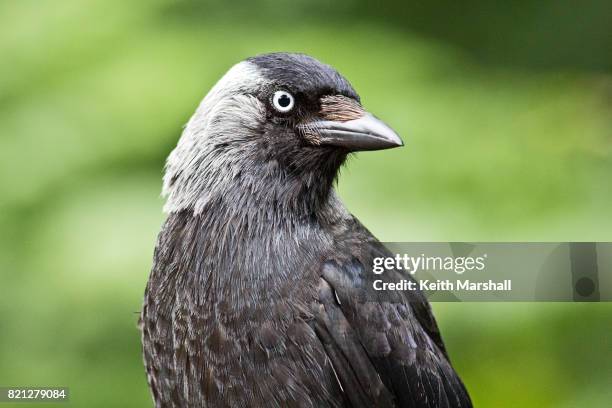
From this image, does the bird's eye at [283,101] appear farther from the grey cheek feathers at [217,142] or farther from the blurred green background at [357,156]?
the blurred green background at [357,156]

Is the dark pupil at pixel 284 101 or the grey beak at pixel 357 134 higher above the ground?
the dark pupil at pixel 284 101

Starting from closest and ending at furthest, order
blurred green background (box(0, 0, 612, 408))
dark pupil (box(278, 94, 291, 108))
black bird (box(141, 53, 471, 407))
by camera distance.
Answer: black bird (box(141, 53, 471, 407))
dark pupil (box(278, 94, 291, 108))
blurred green background (box(0, 0, 612, 408))

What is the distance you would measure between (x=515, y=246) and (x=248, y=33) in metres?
1.10

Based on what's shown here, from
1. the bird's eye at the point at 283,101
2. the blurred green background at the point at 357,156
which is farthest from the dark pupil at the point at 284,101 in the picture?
the blurred green background at the point at 357,156

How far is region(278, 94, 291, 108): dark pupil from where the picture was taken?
2.00m

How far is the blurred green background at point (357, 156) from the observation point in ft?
7.52

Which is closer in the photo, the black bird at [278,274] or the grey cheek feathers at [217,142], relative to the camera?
the black bird at [278,274]

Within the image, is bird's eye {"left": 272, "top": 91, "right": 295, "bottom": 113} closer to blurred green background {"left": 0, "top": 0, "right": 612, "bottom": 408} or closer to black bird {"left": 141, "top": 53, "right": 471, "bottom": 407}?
black bird {"left": 141, "top": 53, "right": 471, "bottom": 407}

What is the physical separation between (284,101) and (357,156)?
1.08ft

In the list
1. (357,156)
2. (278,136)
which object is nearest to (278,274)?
(278,136)

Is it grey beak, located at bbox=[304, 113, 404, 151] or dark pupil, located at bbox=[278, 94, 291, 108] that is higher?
dark pupil, located at bbox=[278, 94, 291, 108]

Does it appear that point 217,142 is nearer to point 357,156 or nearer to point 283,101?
point 283,101

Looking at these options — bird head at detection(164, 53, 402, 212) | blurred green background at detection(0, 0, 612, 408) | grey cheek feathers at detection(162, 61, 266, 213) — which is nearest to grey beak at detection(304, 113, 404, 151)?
bird head at detection(164, 53, 402, 212)

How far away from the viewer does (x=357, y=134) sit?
1970 mm
